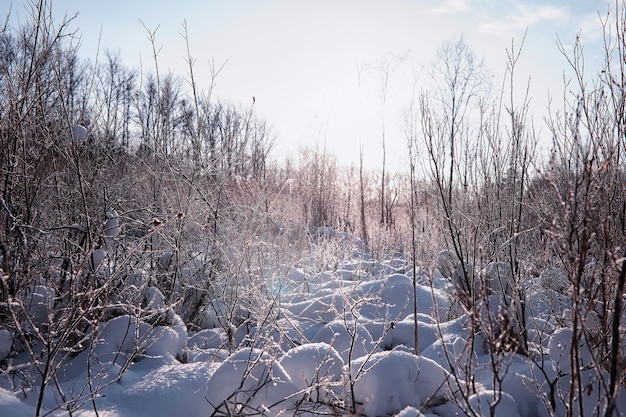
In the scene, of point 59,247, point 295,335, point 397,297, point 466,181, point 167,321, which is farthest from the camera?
point 397,297

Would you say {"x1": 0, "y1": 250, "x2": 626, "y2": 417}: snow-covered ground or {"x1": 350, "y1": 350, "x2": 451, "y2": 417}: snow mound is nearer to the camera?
{"x1": 0, "y1": 250, "x2": 626, "y2": 417}: snow-covered ground

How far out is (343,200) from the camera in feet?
41.8

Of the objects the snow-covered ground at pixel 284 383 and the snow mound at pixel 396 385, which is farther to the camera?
the snow mound at pixel 396 385

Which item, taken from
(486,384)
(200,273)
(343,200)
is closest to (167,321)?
(200,273)

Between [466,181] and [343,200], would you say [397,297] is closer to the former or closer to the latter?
[466,181]

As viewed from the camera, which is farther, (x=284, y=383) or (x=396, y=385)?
(x=396, y=385)

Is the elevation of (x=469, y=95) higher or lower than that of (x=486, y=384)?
higher

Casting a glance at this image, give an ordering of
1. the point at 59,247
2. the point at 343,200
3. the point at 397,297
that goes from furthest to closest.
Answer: the point at 343,200
the point at 397,297
the point at 59,247

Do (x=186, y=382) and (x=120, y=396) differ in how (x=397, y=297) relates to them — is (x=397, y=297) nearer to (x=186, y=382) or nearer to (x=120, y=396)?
(x=186, y=382)

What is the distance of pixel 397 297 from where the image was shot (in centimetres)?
502

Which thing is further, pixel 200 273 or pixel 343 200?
pixel 343 200

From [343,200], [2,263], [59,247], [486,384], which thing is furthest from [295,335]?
[343,200]

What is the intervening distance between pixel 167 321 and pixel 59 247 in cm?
97

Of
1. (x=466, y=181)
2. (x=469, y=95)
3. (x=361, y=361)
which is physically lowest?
(x=361, y=361)
